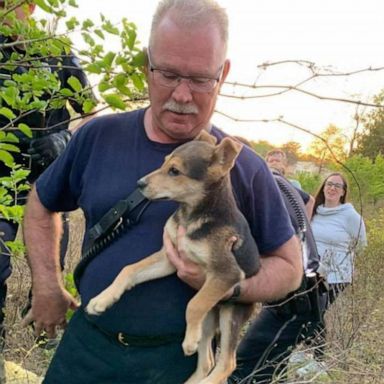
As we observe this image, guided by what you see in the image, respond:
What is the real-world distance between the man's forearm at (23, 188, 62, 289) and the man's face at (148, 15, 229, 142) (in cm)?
70

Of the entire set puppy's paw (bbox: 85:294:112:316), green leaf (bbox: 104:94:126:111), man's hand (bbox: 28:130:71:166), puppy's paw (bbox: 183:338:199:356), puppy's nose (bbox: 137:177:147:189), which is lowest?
puppy's paw (bbox: 183:338:199:356)

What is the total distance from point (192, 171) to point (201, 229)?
9.2 inches

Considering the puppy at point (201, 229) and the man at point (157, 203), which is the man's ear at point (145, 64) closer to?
the man at point (157, 203)

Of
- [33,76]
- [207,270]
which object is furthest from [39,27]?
[207,270]

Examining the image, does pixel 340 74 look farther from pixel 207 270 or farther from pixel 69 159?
pixel 69 159

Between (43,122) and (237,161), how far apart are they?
1236 millimetres

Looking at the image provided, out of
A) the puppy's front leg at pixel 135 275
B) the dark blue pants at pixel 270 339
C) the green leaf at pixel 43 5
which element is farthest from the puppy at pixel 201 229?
the dark blue pants at pixel 270 339

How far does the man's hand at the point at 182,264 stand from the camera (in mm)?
2420

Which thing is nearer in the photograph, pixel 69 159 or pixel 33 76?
pixel 33 76

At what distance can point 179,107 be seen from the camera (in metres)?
2.52

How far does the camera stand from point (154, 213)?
2.59m

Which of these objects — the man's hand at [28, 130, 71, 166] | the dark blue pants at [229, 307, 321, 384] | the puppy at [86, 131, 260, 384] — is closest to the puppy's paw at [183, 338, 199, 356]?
the puppy at [86, 131, 260, 384]

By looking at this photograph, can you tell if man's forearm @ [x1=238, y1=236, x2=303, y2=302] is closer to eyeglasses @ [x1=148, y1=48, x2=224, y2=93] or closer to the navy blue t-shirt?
the navy blue t-shirt

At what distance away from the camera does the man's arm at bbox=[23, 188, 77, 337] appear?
2848 mm
